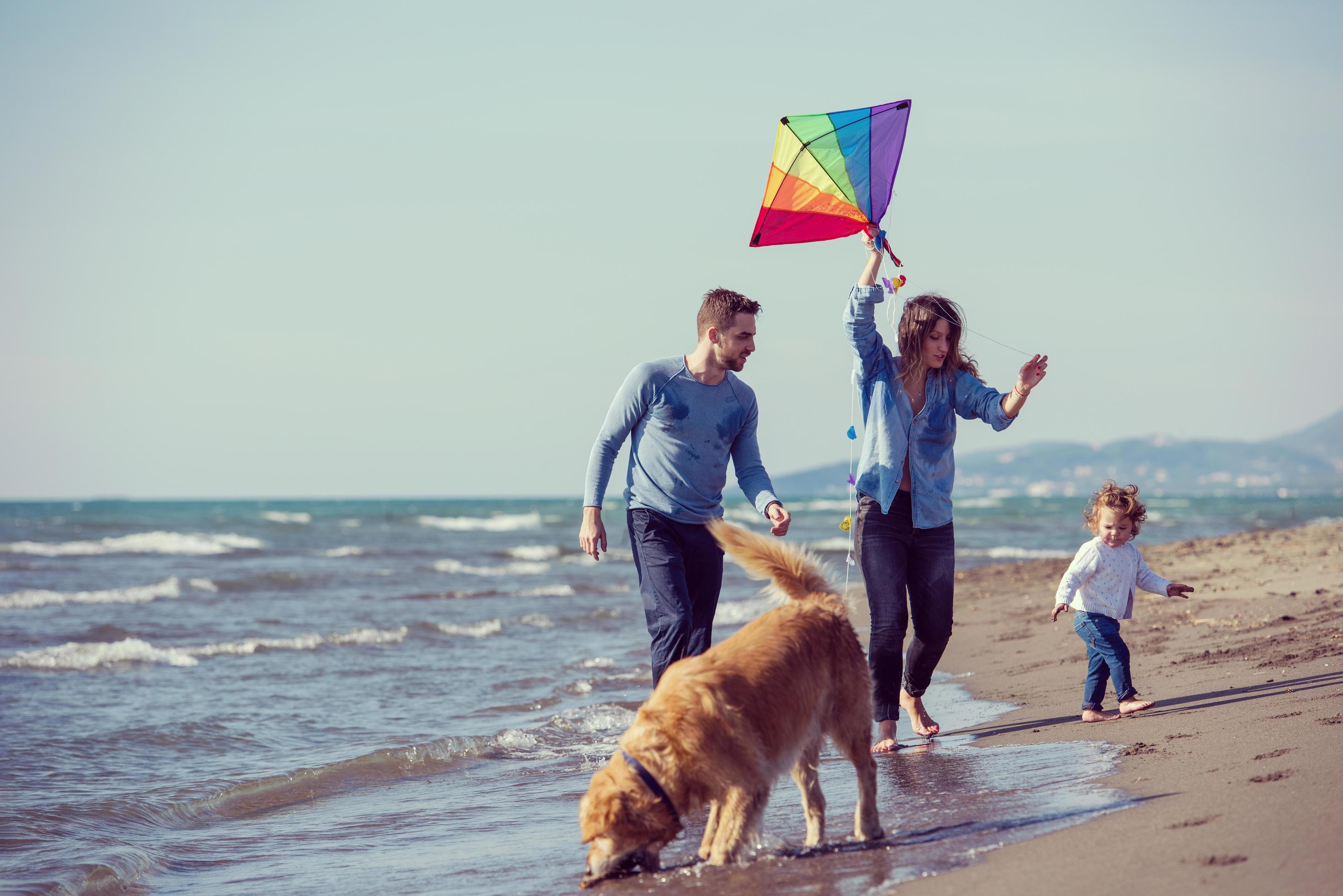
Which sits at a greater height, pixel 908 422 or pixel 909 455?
pixel 908 422

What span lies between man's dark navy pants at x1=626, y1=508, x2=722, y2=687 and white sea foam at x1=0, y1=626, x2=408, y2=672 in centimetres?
717

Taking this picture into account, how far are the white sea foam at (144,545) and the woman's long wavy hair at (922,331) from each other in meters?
26.9

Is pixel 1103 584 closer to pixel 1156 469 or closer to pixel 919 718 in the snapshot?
pixel 919 718

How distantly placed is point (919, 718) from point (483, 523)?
146 ft

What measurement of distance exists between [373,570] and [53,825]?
58.3 ft

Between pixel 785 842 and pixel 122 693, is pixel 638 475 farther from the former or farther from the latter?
pixel 122 693

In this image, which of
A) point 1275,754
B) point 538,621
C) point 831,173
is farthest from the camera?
point 538,621

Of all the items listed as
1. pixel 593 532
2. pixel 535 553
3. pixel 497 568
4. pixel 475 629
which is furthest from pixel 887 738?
pixel 535 553

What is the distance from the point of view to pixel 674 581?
15.8 ft

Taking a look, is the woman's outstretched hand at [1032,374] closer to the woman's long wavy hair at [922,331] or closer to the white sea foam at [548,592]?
the woman's long wavy hair at [922,331]

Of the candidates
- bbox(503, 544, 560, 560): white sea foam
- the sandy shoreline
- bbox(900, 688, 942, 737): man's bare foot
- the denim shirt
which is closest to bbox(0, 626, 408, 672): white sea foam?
the sandy shoreline

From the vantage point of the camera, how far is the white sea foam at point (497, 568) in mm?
22547

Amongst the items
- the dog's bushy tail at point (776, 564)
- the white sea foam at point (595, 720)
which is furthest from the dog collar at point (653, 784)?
the white sea foam at point (595, 720)

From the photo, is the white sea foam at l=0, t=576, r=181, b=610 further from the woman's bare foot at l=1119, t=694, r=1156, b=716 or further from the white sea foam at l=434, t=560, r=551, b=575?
the woman's bare foot at l=1119, t=694, r=1156, b=716
